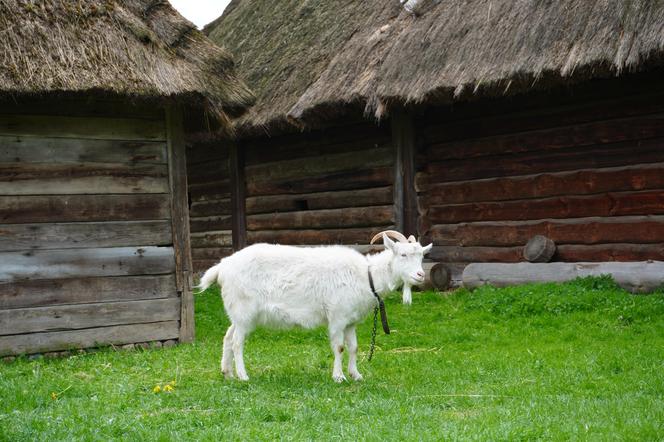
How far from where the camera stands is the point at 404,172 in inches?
480

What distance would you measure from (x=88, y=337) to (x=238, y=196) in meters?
6.99

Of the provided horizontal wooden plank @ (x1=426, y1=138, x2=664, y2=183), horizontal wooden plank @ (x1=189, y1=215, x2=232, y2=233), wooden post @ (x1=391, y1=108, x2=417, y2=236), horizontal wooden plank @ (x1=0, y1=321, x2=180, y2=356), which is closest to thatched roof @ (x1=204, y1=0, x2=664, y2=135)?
wooden post @ (x1=391, y1=108, x2=417, y2=236)

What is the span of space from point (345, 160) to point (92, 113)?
518 centimetres

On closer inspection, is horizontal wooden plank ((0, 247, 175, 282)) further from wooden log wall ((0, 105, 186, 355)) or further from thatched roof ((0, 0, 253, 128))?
thatched roof ((0, 0, 253, 128))

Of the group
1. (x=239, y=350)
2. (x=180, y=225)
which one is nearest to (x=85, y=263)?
(x=180, y=225)

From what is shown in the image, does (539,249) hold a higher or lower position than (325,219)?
lower

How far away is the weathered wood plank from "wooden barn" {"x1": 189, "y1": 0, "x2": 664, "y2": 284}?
0.03 meters

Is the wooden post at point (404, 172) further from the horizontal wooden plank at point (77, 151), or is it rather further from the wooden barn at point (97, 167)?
the horizontal wooden plank at point (77, 151)

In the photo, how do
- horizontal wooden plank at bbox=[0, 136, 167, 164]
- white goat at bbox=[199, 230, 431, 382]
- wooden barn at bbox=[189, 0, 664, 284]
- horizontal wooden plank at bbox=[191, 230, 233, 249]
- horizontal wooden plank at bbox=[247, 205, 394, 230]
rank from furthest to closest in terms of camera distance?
1. horizontal wooden plank at bbox=[191, 230, 233, 249]
2. horizontal wooden plank at bbox=[247, 205, 394, 230]
3. wooden barn at bbox=[189, 0, 664, 284]
4. horizontal wooden plank at bbox=[0, 136, 167, 164]
5. white goat at bbox=[199, 230, 431, 382]

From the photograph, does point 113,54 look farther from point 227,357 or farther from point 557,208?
point 557,208

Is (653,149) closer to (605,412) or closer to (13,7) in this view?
(605,412)

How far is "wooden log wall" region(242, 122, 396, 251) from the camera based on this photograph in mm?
12672

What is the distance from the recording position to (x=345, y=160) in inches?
520

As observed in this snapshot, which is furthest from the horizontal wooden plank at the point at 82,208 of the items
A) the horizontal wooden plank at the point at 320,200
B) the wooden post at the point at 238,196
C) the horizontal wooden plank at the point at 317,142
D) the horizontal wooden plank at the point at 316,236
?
the wooden post at the point at 238,196
